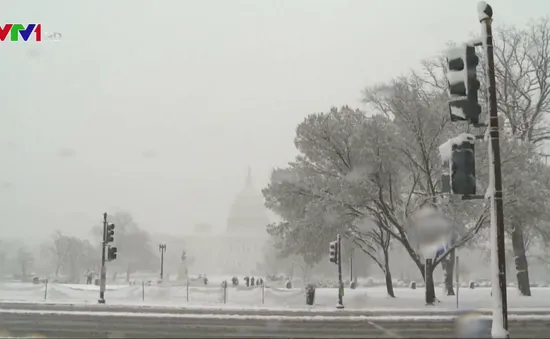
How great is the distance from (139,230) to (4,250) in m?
23.0

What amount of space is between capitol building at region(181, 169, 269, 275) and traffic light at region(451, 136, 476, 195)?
516 ft

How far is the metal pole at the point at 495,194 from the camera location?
32.1 ft

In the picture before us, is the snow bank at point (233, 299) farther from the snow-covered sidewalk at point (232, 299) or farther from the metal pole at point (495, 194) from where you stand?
the metal pole at point (495, 194)

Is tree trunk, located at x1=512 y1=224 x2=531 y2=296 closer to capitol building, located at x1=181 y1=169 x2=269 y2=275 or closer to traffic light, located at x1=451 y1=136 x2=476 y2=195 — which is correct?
traffic light, located at x1=451 y1=136 x2=476 y2=195

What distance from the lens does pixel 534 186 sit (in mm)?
28469

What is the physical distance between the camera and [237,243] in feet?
582

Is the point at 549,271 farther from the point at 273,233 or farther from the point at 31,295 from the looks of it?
the point at 31,295

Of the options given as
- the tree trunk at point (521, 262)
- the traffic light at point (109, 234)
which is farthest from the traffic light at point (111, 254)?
the tree trunk at point (521, 262)

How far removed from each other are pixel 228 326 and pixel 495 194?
34.1 ft

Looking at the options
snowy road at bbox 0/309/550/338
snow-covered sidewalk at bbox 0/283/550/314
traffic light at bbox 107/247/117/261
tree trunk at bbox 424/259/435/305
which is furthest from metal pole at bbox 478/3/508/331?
traffic light at bbox 107/247/117/261

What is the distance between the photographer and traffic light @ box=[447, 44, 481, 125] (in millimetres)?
9656

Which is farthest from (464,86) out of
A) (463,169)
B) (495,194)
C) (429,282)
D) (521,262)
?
(521,262)

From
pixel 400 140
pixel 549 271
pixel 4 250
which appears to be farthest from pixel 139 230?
pixel 400 140

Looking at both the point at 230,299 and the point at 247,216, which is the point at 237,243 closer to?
the point at 247,216
